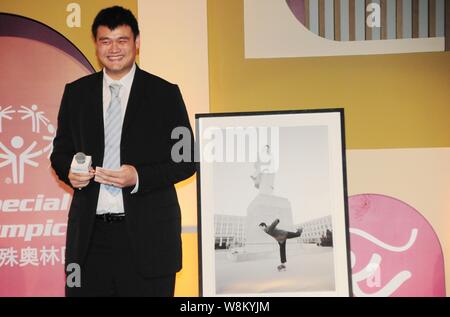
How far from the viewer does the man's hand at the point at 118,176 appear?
2.27 meters

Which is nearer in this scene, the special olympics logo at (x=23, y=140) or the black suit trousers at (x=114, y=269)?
the black suit trousers at (x=114, y=269)

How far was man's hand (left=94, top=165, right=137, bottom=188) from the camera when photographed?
2.27 meters

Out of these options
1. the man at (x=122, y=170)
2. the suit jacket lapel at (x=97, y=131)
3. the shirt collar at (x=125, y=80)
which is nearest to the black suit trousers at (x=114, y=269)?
the man at (x=122, y=170)

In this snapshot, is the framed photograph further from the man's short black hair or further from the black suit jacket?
the man's short black hair

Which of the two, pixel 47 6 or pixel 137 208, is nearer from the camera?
pixel 137 208

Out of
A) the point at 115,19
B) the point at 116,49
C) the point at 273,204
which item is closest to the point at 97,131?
the point at 116,49

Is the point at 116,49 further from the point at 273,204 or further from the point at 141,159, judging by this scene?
the point at 273,204

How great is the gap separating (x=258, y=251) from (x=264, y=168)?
0.35 metres

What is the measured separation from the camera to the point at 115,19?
2357 mm

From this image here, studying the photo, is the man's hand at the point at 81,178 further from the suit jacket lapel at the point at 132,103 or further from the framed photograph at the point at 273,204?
the framed photograph at the point at 273,204

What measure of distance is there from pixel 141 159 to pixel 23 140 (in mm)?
548

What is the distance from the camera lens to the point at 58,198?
245 centimetres
